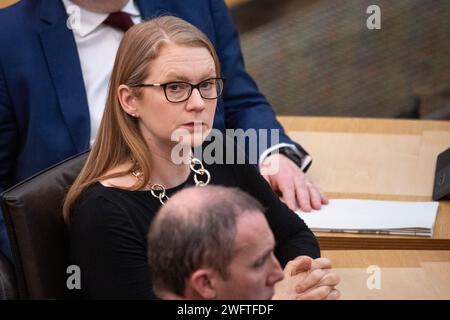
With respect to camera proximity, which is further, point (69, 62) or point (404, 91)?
point (404, 91)

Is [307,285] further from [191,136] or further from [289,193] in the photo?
[289,193]

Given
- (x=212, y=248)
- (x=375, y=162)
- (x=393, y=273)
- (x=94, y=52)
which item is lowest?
(x=393, y=273)

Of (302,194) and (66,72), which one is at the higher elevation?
(66,72)

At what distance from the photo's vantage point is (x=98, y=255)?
1733 millimetres

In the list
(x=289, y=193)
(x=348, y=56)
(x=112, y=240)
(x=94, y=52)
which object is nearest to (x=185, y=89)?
(x=112, y=240)

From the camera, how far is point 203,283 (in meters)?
1.28

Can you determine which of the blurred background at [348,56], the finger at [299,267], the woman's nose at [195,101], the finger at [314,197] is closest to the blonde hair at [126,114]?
the woman's nose at [195,101]

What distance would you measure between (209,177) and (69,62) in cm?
63

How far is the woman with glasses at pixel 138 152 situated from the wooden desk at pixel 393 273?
35 cm

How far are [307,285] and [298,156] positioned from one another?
33.4 inches

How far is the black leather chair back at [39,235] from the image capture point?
6.15 ft

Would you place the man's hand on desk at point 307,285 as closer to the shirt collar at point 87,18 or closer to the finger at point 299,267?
the finger at point 299,267
